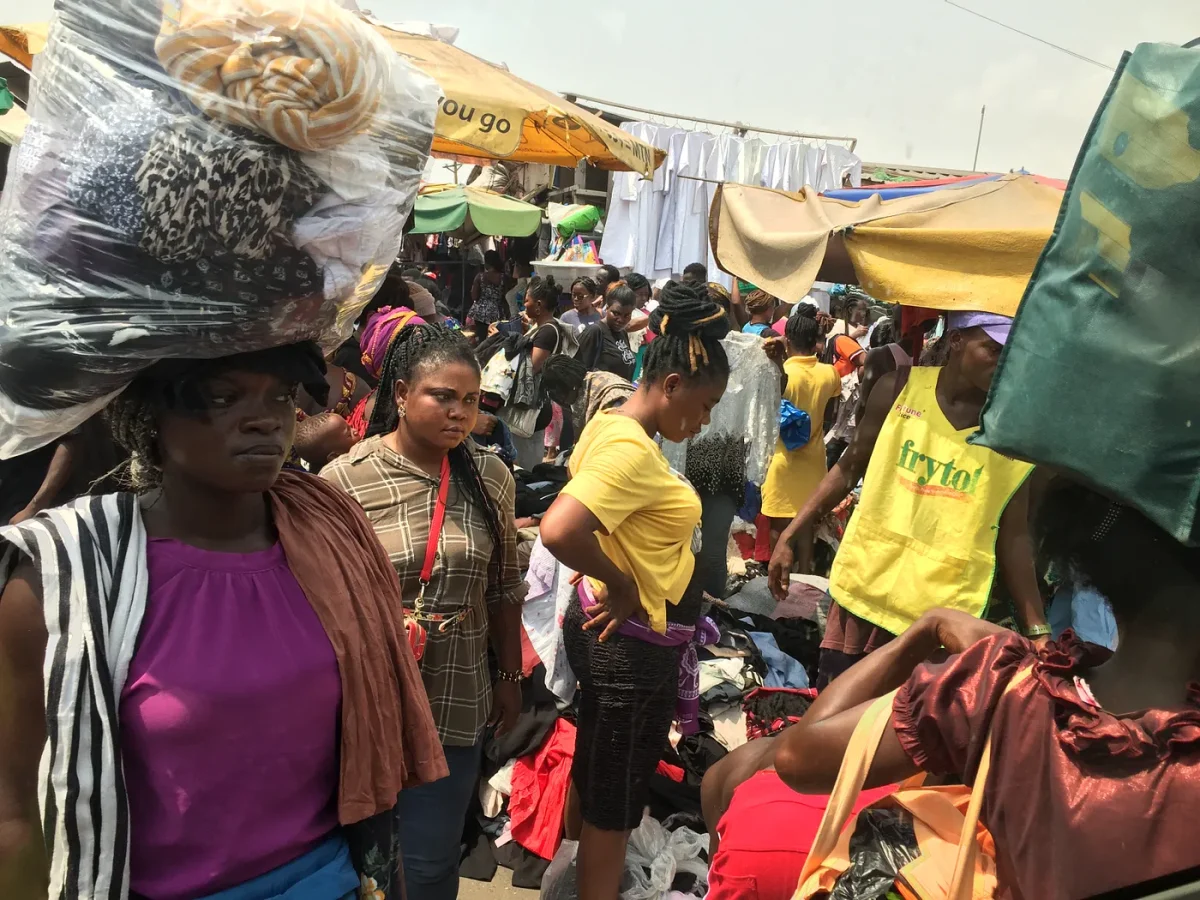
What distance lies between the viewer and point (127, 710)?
1.35 meters

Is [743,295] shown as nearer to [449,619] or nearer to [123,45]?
[449,619]

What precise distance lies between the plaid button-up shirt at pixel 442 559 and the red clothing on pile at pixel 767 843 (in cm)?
90

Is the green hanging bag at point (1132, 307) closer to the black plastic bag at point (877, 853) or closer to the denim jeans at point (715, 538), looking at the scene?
the black plastic bag at point (877, 853)

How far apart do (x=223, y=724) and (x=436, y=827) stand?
4.09 feet

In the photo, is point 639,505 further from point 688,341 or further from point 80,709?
point 80,709

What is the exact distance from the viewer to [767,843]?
1.84m

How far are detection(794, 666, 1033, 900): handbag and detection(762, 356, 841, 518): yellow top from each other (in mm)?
4470

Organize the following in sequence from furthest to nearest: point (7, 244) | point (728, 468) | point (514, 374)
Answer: point (514, 374) → point (728, 468) → point (7, 244)

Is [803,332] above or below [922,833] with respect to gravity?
above

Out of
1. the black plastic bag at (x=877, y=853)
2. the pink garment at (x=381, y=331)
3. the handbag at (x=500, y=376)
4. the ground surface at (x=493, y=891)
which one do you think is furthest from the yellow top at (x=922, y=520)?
the handbag at (x=500, y=376)

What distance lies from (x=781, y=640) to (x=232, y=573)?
3.94m

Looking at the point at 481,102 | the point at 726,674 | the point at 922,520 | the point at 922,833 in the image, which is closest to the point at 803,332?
the point at 726,674

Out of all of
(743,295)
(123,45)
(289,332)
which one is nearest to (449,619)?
(289,332)

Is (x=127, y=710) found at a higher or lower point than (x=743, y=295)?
lower
